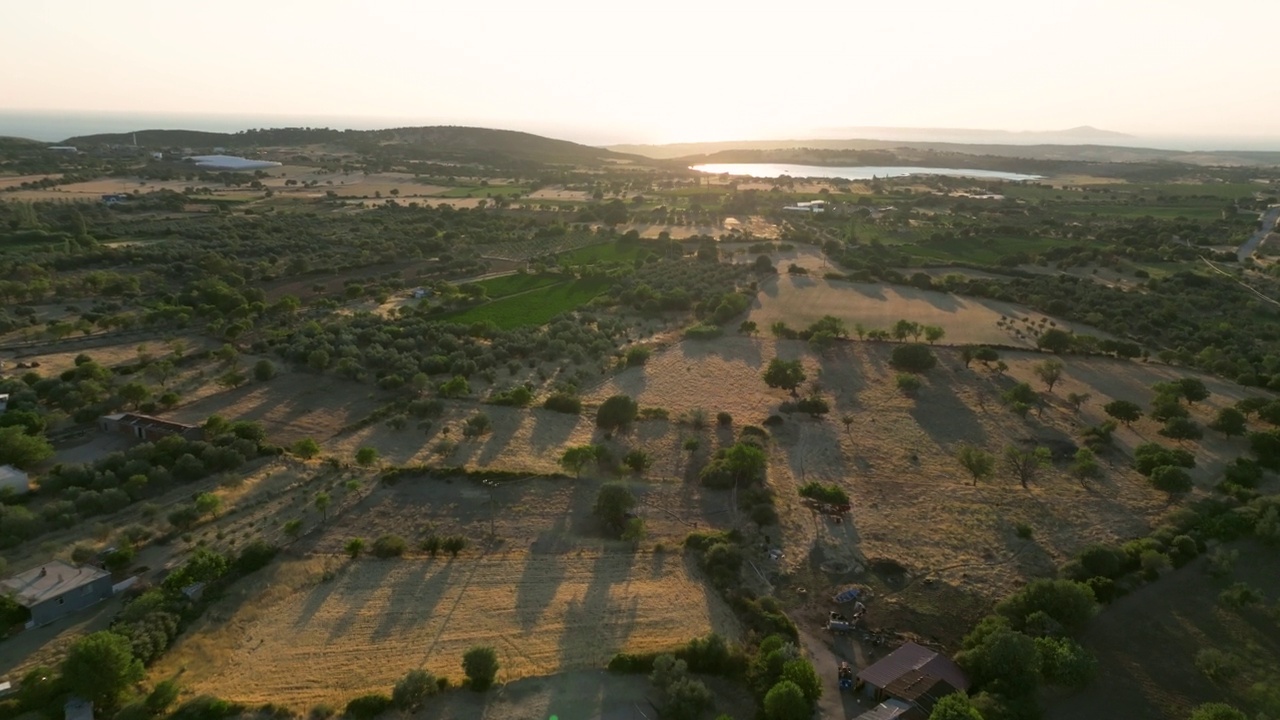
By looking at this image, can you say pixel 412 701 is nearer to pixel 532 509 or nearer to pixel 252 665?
pixel 252 665

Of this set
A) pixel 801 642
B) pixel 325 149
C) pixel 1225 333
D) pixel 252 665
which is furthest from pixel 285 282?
pixel 325 149

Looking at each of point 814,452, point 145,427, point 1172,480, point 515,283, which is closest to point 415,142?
point 515,283

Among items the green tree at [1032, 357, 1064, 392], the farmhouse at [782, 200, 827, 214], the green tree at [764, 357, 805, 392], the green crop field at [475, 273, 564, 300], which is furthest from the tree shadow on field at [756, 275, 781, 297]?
the farmhouse at [782, 200, 827, 214]

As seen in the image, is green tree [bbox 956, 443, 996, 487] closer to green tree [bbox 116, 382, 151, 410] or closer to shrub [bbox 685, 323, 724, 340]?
shrub [bbox 685, 323, 724, 340]

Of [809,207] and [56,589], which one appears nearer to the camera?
[56,589]

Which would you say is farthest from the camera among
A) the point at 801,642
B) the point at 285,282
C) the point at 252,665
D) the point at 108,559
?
the point at 285,282

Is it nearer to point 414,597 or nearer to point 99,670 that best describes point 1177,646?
point 414,597
